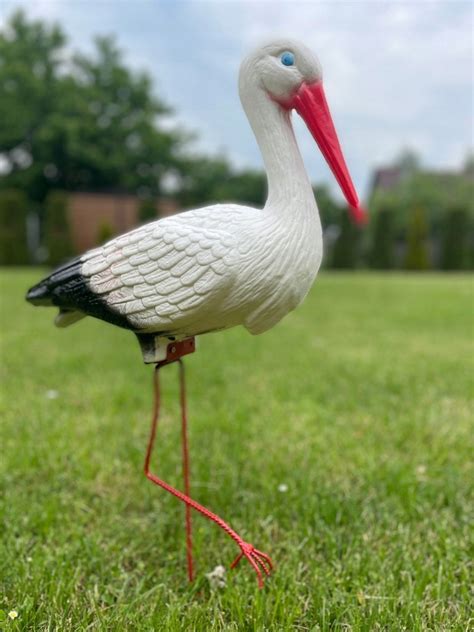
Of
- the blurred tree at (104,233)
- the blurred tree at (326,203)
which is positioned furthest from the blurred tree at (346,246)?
the blurred tree at (104,233)

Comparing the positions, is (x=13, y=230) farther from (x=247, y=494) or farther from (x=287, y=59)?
(x=287, y=59)

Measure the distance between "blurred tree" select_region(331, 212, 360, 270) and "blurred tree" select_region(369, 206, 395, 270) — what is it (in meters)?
0.72

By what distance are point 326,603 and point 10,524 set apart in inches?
34.2

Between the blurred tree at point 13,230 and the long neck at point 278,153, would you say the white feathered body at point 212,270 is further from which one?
the blurred tree at point 13,230

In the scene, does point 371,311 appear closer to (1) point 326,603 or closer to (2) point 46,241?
(1) point 326,603

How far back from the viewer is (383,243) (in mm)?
15570

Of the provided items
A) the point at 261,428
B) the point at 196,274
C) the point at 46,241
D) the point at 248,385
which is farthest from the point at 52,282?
the point at 46,241

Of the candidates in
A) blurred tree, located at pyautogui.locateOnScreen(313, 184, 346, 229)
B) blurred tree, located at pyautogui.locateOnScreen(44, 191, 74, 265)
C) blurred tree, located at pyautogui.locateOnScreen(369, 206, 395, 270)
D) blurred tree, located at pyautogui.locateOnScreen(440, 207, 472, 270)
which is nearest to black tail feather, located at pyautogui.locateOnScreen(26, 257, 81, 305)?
blurred tree, located at pyautogui.locateOnScreen(44, 191, 74, 265)

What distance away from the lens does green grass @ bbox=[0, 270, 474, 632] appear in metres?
1.07

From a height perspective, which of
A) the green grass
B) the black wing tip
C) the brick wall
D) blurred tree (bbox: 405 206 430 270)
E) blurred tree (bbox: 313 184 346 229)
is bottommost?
the green grass

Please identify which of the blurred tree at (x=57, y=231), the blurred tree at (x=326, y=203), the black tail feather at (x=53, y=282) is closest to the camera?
the black tail feather at (x=53, y=282)

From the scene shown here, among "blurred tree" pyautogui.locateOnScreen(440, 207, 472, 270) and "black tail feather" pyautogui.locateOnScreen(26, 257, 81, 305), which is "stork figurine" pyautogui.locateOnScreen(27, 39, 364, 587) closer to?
"black tail feather" pyautogui.locateOnScreen(26, 257, 81, 305)

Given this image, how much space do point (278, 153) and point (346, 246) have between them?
14.7m

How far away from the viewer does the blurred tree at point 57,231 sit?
1302cm
